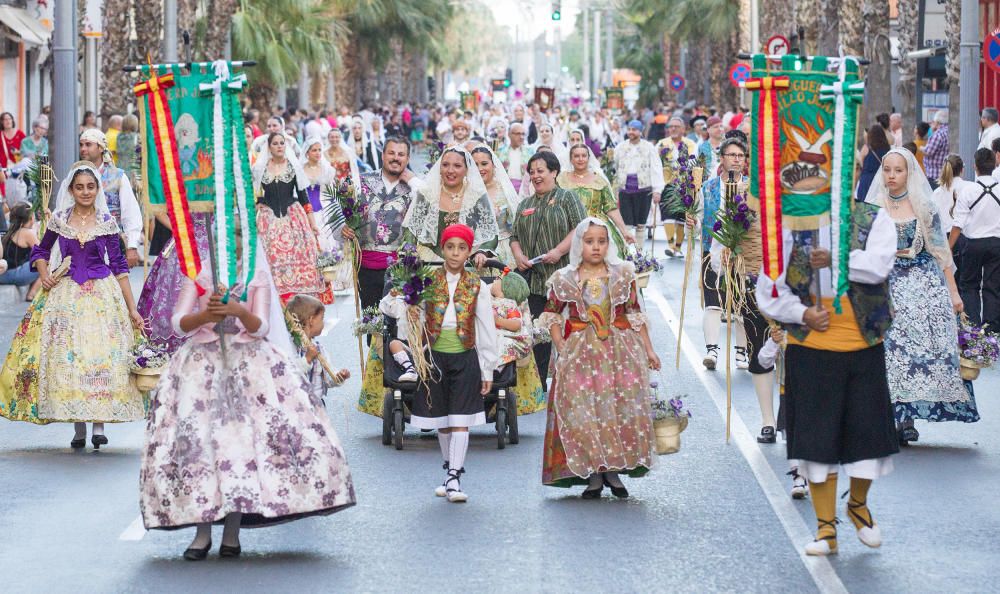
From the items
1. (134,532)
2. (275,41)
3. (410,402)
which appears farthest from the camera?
(275,41)

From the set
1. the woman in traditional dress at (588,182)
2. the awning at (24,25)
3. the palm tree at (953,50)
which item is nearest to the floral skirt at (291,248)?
the woman in traditional dress at (588,182)

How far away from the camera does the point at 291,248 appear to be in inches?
692

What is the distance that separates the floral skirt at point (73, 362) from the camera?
1129cm

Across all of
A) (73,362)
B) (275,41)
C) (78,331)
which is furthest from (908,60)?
(73,362)

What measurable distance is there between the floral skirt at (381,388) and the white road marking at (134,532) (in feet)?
9.90

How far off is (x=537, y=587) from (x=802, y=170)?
85.8 inches

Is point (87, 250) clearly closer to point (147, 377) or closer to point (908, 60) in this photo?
point (147, 377)

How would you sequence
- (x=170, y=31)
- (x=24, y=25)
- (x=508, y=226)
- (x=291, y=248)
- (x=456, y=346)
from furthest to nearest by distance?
(x=24, y=25)
(x=170, y=31)
(x=291, y=248)
(x=508, y=226)
(x=456, y=346)

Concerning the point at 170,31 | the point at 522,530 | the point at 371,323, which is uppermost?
the point at 170,31

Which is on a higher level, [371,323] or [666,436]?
[371,323]

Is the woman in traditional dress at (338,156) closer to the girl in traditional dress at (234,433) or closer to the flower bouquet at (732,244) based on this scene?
the flower bouquet at (732,244)

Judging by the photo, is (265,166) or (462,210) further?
A: (265,166)

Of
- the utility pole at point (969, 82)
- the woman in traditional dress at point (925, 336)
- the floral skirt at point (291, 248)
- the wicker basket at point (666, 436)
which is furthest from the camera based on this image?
the utility pole at point (969, 82)

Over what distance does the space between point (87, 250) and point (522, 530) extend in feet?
12.9
